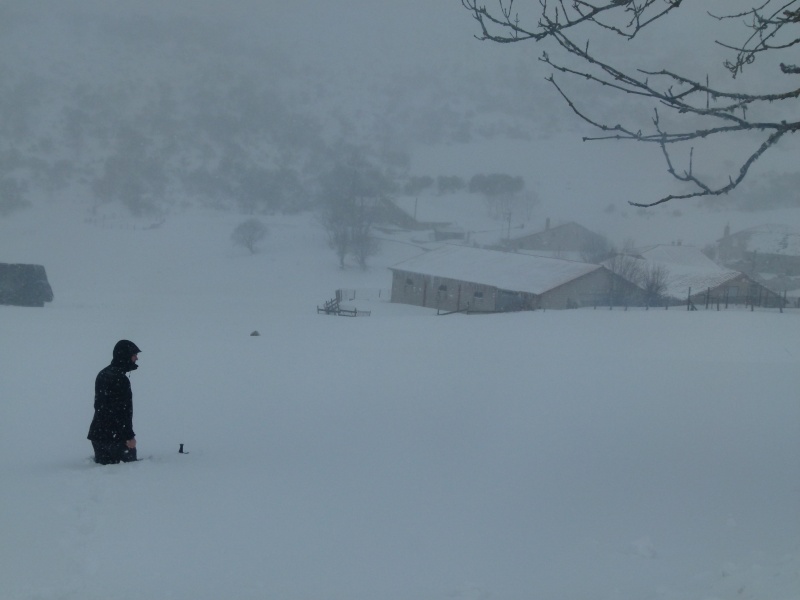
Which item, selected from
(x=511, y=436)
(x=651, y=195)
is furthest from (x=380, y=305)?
(x=511, y=436)

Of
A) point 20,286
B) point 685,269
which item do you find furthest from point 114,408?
point 685,269

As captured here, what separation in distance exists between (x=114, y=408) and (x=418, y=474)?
239 cm

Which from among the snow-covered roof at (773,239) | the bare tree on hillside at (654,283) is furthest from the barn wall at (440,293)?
the snow-covered roof at (773,239)

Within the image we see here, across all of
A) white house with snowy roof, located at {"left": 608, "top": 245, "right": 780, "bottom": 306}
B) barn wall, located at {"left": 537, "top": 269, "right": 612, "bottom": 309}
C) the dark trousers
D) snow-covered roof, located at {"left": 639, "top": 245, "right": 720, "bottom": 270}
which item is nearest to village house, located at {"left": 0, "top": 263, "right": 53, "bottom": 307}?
barn wall, located at {"left": 537, "top": 269, "right": 612, "bottom": 309}

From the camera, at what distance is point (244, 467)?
597cm

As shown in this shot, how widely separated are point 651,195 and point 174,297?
79.8 feet

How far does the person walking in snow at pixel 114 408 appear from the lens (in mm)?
5551

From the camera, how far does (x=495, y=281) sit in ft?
90.1

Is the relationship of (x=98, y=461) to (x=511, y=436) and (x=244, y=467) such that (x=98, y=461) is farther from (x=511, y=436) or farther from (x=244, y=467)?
(x=511, y=436)

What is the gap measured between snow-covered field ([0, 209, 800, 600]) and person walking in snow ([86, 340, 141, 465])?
25 centimetres

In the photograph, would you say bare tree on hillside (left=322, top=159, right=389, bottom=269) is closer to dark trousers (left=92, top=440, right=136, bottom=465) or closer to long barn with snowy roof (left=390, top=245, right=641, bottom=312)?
long barn with snowy roof (left=390, top=245, right=641, bottom=312)

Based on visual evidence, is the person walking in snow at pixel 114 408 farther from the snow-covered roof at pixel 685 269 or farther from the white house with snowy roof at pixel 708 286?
the snow-covered roof at pixel 685 269

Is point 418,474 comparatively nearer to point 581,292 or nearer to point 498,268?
point 581,292

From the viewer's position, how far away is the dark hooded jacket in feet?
18.2
